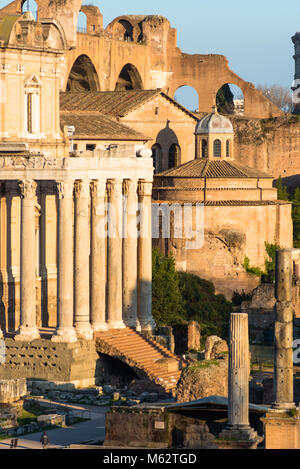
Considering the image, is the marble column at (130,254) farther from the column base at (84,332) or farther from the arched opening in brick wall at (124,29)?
the arched opening in brick wall at (124,29)

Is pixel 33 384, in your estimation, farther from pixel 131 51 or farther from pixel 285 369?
pixel 131 51

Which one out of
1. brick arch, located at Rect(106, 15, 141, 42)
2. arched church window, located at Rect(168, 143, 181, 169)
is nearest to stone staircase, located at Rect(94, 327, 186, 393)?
arched church window, located at Rect(168, 143, 181, 169)

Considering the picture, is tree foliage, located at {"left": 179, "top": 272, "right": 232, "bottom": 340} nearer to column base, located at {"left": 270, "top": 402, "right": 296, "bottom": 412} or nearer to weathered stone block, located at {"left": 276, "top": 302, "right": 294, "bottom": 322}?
weathered stone block, located at {"left": 276, "top": 302, "right": 294, "bottom": 322}

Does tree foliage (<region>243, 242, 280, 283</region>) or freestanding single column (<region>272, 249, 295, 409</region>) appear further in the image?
tree foliage (<region>243, 242, 280, 283</region>)

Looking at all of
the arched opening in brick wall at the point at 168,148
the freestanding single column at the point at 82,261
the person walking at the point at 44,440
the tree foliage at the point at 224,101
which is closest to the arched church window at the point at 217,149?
the arched opening in brick wall at the point at 168,148

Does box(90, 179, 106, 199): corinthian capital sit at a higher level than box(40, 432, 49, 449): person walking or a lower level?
higher

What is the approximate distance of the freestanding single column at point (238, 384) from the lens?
39750 millimetres

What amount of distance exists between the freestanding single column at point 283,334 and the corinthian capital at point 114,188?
45.9 feet

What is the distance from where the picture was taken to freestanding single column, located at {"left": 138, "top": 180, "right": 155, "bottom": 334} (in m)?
55.3

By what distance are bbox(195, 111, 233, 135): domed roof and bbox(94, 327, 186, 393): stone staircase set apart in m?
23.1

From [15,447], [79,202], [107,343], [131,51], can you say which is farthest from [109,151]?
[131,51]

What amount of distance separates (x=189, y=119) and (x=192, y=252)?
490 inches

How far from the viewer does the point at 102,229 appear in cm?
5375

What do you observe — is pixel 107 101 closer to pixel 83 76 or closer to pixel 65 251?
pixel 83 76
